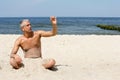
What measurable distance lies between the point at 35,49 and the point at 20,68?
64cm

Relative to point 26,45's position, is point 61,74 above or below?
below

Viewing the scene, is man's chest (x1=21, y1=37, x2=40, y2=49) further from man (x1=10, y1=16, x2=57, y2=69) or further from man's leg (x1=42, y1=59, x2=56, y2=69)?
man's leg (x1=42, y1=59, x2=56, y2=69)

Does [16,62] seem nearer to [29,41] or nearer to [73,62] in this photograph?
[29,41]

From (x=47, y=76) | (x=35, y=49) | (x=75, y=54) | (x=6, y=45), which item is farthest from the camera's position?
(x=6, y=45)

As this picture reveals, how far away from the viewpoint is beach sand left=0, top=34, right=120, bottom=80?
8281 mm

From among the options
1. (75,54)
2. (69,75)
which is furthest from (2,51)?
(69,75)

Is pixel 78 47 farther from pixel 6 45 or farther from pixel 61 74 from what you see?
pixel 61 74

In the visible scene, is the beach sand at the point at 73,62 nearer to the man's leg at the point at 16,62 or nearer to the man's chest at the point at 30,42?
the man's leg at the point at 16,62

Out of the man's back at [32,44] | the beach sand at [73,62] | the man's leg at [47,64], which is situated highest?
the man's back at [32,44]

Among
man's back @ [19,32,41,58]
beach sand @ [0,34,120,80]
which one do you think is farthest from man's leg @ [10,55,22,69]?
man's back @ [19,32,41,58]

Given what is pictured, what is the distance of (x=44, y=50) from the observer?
1426 cm

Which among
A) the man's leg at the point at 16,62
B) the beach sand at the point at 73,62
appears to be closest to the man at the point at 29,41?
the man's leg at the point at 16,62

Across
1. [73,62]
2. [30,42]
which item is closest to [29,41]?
[30,42]

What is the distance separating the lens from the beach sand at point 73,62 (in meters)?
8.28
